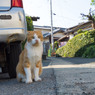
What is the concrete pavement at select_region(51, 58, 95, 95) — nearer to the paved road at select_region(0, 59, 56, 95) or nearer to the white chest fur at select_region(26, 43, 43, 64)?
the paved road at select_region(0, 59, 56, 95)

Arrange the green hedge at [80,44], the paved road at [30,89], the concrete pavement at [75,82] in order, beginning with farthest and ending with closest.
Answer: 1. the green hedge at [80,44]
2. the paved road at [30,89]
3. the concrete pavement at [75,82]

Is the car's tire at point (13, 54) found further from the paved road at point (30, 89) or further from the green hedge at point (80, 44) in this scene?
the green hedge at point (80, 44)

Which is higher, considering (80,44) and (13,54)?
(13,54)

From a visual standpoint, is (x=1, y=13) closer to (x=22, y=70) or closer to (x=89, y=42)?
(x=22, y=70)

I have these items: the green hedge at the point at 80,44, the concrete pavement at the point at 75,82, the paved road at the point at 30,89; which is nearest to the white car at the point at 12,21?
the paved road at the point at 30,89

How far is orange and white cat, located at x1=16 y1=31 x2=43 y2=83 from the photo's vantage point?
358 centimetres

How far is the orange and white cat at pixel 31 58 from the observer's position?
358 centimetres

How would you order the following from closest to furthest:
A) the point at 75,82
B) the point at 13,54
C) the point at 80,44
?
1. the point at 75,82
2. the point at 13,54
3. the point at 80,44

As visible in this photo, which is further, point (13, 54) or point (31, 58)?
point (13, 54)

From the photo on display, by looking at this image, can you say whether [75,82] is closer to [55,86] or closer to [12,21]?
[55,86]

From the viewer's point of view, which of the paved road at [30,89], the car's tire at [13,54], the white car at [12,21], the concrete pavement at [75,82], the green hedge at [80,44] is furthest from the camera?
the green hedge at [80,44]

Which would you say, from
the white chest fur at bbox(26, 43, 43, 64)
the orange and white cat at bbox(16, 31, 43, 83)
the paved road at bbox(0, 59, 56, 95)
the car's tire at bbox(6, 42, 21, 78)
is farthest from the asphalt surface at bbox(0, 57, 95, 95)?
the white chest fur at bbox(26, 43, 43, 64)

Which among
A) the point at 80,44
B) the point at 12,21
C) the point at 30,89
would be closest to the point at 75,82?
the point at 30,89

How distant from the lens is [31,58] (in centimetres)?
361
